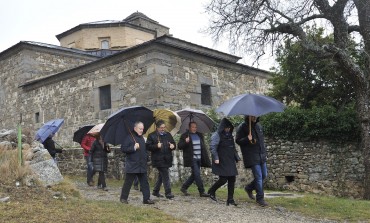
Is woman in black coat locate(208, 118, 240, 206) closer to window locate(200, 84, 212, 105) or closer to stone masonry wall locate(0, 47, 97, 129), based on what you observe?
window locate(200, 84, 212, 105)

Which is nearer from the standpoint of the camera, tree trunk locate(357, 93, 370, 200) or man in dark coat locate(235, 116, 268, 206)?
man in dark coat locate(235, 116, 268, 206)

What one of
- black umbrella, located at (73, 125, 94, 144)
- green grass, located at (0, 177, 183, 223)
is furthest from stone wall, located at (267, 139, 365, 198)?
green grass, located at (0, 177, 183, 223)

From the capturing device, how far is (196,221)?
255 inches

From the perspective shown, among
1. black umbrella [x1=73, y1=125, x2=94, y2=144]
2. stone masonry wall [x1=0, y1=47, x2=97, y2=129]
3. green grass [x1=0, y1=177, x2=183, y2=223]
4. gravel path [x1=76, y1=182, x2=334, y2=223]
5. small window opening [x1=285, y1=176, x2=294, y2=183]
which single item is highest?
stone masonry wall [x1=0, y1=47, x2=97, y2=129]

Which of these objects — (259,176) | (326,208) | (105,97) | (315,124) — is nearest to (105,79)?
(105,97)

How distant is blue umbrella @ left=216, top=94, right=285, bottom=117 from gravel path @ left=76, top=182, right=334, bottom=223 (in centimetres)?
178

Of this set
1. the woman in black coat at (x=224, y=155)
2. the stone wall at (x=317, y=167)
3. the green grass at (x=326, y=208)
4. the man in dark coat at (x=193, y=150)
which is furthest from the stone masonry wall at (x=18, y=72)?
the green grass at (x=326, y=208)

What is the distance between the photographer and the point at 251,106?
306 inches

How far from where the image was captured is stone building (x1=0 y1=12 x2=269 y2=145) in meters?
16.2

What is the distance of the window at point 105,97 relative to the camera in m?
18.0

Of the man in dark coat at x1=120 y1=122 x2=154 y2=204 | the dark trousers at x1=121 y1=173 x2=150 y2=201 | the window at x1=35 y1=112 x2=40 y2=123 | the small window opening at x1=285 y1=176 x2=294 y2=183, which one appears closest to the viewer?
the man in dark coat at x1=120 y1=122 x2=154 y2=204

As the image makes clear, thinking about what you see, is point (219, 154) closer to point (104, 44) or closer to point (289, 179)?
point (289, 179)

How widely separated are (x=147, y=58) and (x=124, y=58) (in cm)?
138

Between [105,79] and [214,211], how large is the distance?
11.8m
